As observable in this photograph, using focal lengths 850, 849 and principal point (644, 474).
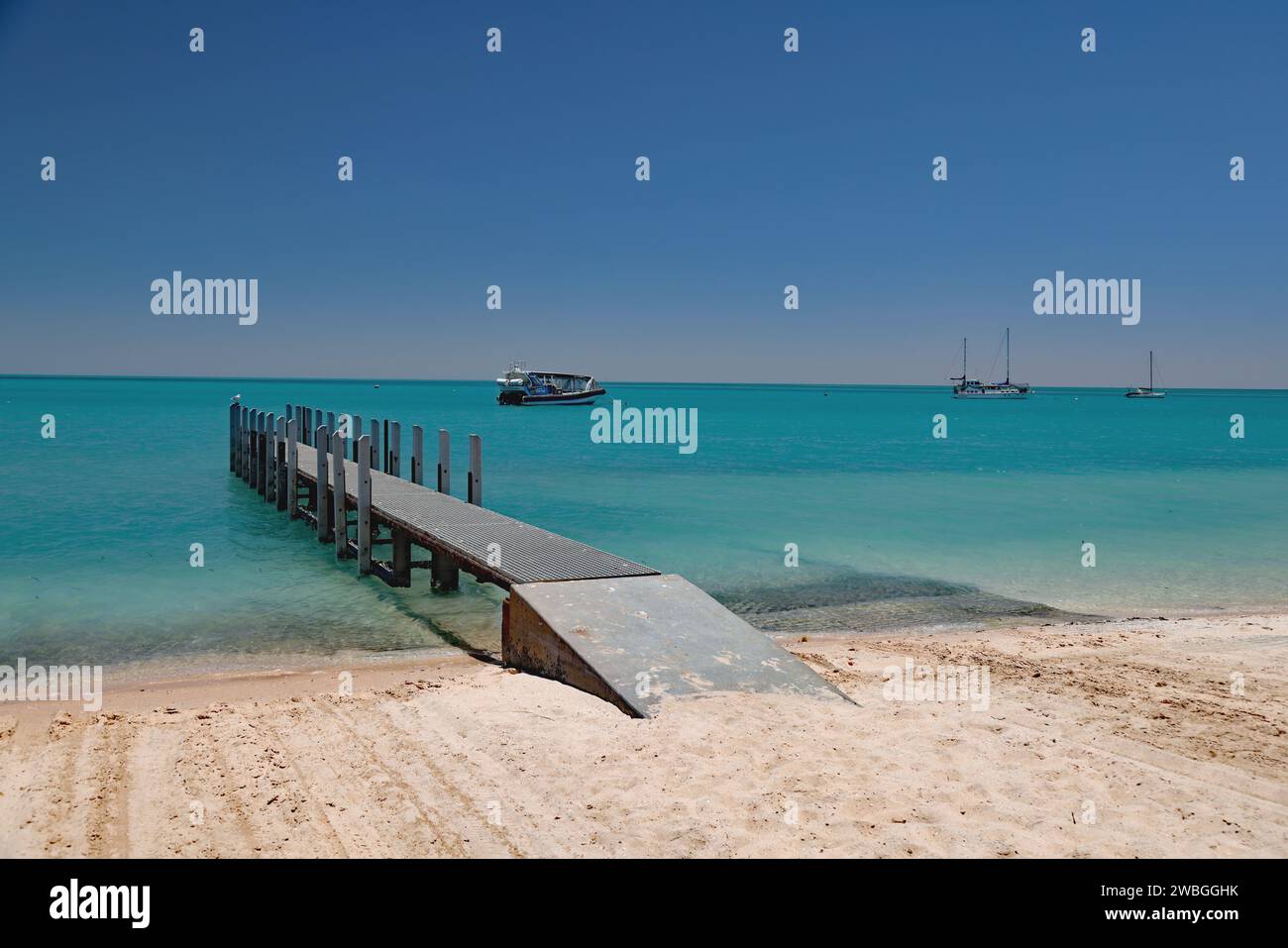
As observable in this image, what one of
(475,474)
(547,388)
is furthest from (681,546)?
(547,388)

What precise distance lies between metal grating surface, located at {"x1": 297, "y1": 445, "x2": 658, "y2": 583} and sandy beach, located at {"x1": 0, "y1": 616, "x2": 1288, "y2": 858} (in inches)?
76.4

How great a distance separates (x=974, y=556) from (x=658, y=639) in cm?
1117

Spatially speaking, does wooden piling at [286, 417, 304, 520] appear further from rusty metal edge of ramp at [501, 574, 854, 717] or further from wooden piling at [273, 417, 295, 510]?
rusty metal edge of ramp at [501, 574, 854, 717]

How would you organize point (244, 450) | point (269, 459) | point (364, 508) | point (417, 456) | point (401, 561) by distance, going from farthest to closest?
point (244, 450)
point (269, 459)
point (417, 456)
point (364, 508)
point (401, 561)

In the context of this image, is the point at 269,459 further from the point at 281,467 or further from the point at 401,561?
the point at 401,561

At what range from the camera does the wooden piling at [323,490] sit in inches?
655

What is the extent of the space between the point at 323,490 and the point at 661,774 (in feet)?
44.3

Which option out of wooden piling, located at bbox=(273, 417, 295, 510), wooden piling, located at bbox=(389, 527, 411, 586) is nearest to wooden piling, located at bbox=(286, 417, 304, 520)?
wooden piling, located at bbox=(273, 417, 295, 510)

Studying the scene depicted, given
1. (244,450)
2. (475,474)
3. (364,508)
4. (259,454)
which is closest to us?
(364,508)

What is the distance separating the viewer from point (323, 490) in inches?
664

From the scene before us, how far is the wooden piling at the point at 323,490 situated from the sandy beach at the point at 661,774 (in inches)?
363

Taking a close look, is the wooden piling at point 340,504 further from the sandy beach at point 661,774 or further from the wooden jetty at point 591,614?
the sandy beach at point 661,774

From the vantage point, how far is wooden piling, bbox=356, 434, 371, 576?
546 inches
